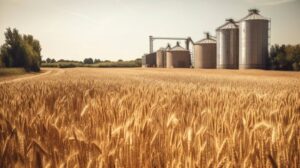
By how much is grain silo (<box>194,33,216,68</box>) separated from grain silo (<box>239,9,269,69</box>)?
6.48 meters

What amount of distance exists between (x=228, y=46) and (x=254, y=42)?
397 cm

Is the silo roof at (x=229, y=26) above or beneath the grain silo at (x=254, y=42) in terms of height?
above

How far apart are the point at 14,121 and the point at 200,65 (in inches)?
1452

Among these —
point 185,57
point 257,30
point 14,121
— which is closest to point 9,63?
point 185,57

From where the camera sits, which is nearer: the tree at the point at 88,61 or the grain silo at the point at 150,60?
the grain silo at the point at 150,60

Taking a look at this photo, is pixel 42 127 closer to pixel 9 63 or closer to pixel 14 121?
pixel 14 121

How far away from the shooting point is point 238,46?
3269 centimetres

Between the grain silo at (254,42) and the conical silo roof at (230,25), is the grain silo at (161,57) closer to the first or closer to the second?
the conical silo roof at (230,25)

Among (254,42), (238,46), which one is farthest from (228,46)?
(254,42)

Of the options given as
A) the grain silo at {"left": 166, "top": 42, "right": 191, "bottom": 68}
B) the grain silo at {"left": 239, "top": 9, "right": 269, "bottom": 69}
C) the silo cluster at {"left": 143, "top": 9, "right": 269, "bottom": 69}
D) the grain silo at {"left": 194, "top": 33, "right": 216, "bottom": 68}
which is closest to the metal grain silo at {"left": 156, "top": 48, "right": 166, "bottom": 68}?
the grain silo at {"left": 166, "top": 42, "right": 191, "bottom": 68}

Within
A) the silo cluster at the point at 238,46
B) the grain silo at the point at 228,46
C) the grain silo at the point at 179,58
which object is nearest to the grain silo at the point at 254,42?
the silo cluster at the point at 238,46

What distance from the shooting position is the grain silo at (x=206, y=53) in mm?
37625

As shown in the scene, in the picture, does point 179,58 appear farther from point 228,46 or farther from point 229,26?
point 228,46

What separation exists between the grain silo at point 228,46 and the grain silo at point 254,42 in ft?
5.28
